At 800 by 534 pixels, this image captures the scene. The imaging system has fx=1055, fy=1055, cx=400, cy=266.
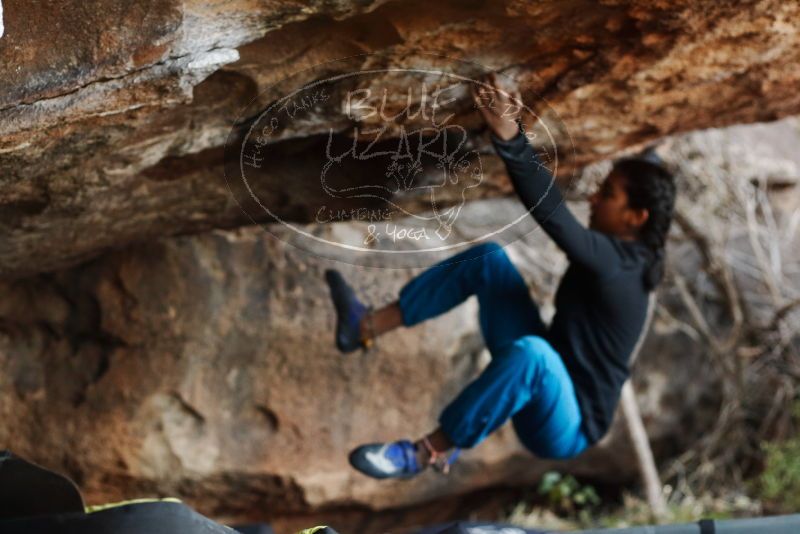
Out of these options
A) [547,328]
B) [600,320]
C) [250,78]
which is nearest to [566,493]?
[547,328]

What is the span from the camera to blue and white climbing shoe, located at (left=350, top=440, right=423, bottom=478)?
3.06 metres

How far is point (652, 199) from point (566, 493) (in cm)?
195

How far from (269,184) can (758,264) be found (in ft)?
10.2

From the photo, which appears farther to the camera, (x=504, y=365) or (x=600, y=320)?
(x=600, y=320)

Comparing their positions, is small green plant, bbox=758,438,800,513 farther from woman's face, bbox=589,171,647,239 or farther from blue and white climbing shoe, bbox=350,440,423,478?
blue and white climbing shoe, bbox=350,440,423,478

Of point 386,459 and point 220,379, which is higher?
point 220,379

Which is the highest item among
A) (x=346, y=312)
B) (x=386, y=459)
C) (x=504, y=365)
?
(x=346, y=312)

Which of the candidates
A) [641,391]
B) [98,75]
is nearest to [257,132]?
[98,75]

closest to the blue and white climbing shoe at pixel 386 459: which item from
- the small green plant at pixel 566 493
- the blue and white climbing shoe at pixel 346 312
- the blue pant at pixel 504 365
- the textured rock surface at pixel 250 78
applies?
the blue pant at pixel 504 365

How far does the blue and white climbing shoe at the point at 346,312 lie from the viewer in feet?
10.7

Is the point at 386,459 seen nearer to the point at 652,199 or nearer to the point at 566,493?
the point at 652,199

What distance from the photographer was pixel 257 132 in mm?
2434

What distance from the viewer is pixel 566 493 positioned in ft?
15.4

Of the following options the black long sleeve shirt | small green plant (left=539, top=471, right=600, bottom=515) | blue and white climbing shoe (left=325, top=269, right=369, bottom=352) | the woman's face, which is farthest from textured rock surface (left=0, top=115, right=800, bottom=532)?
the woman's face
